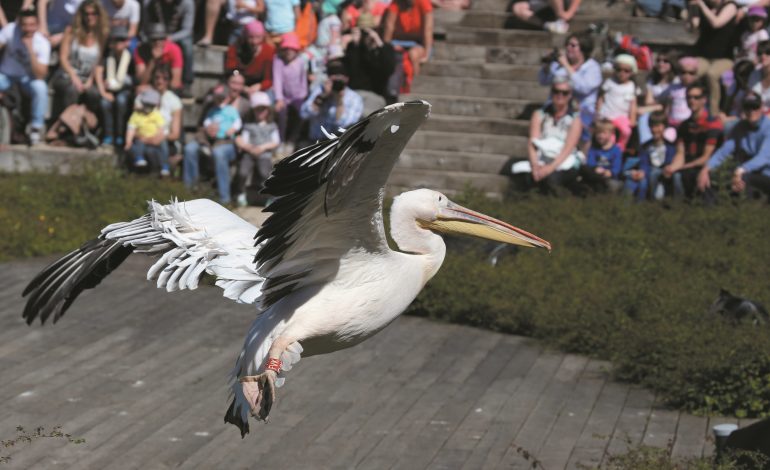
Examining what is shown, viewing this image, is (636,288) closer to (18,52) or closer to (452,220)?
(452,220)

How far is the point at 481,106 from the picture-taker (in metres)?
17.2

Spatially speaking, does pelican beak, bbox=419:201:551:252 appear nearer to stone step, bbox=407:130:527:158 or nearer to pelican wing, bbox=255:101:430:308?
pelican wing, bbox=255:101:430:308

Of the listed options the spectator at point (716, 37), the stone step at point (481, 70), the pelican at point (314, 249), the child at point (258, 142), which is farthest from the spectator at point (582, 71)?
the pelican at point (314, 249)

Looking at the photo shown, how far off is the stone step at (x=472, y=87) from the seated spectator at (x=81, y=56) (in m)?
3.82

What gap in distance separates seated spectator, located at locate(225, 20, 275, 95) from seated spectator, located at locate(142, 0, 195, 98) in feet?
1.95

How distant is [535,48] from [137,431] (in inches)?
384

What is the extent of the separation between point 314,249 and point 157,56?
10.0 meters

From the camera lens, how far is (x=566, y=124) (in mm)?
15359

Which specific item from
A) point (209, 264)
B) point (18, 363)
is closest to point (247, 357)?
point (209, 264)

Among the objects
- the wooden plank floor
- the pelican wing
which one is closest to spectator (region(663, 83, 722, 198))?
the wooden plank floor

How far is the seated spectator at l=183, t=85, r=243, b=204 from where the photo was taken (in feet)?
51.6

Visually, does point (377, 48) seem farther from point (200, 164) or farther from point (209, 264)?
point (209, 264)

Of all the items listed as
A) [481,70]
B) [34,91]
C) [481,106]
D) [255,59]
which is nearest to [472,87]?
[481,70]

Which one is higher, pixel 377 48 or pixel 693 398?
pixel 377 48
